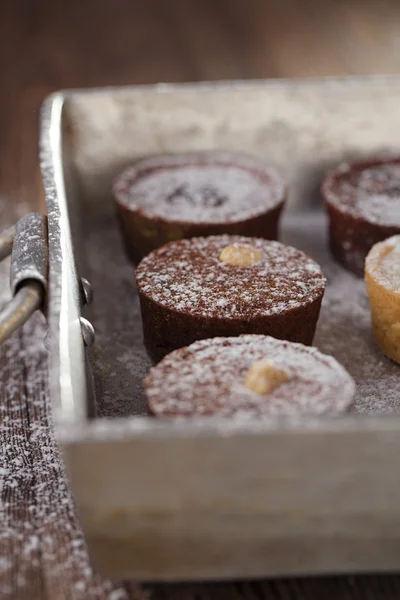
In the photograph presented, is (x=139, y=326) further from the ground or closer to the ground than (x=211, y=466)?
closer to the ground

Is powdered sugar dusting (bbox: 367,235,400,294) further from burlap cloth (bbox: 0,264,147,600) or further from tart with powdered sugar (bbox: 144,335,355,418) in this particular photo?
burlap cloth (bbox: 0,264,147,600)

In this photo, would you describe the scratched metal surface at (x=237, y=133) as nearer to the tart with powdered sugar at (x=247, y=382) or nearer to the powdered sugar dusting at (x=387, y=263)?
the powdered sugar dusting at (x=387, y=263)

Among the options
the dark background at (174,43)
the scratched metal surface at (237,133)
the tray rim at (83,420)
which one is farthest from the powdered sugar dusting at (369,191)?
the dark background at (174,43)

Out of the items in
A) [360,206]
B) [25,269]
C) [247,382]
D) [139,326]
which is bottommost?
[139,326]

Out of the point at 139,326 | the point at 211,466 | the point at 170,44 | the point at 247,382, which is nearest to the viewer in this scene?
the point at 211,466

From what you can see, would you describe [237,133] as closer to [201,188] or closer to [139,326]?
[201,188]

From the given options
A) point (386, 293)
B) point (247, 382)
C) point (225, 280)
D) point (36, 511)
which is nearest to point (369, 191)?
point (386, 293)

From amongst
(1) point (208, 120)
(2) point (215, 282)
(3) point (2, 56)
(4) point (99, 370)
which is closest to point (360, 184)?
(1) point (208, 120)
